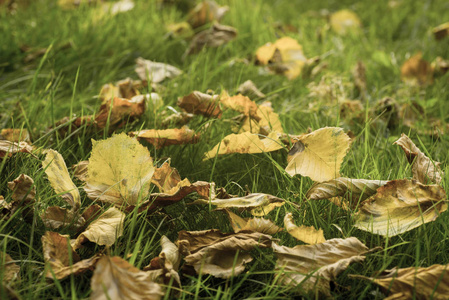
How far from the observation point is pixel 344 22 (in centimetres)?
330

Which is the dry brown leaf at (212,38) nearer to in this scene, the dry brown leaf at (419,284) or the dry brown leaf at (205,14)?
the dry brown leaf at (205,14)

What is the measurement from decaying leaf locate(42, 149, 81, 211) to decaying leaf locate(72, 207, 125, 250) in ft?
0.29

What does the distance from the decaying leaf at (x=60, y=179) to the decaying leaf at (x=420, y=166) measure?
0.86 meters

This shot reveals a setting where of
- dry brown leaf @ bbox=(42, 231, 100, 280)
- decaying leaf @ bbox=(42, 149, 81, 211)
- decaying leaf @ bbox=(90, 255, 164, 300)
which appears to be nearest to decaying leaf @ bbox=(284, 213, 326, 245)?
decaying leaf @ bbox=(90, 255, 164, 300)

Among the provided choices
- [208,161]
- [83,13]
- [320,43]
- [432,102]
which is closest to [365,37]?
[320,43]

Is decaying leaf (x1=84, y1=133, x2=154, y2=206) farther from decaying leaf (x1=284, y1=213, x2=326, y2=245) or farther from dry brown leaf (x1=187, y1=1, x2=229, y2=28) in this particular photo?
dry brown leaf (x1=187, y1=1, x2=229, y2=28)

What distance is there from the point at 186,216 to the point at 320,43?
2104 millimetres

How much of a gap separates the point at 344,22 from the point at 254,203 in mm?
2495

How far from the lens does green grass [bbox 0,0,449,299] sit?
1.07 meters

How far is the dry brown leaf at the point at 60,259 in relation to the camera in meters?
0.97

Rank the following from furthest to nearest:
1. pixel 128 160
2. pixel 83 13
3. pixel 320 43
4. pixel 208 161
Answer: pixel 320 43 → pixel 83 13 → pixel 208 161 → pixel 128 160

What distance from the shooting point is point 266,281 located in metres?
1.05

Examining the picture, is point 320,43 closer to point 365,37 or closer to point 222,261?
point 365,37

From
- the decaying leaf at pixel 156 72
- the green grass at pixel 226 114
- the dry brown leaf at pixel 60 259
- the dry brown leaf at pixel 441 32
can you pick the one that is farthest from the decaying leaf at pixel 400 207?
the dry brown leaf at pixel 441 32
